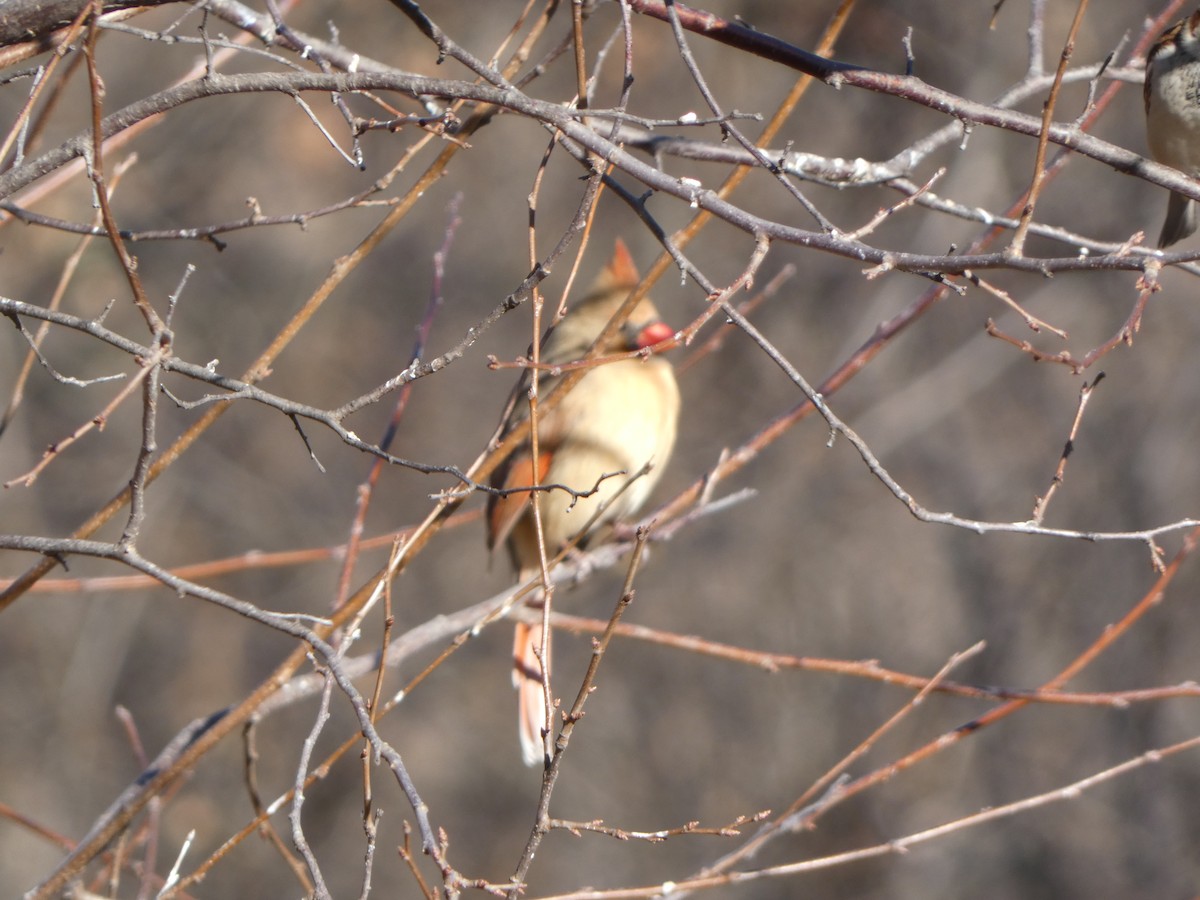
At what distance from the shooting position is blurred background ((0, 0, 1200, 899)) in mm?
6633

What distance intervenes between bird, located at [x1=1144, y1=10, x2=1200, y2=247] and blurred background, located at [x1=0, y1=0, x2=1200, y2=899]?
380cm

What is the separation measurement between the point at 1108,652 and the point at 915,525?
135 centimetres

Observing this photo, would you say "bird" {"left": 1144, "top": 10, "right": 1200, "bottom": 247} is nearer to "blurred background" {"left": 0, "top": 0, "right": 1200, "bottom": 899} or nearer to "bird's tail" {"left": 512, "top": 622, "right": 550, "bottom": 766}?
"bird's tail" {"left": 512, "top": 622, "right": 550, "bottom": 766}

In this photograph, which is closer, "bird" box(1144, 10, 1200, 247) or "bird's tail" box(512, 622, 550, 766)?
"bird" box(1144, 10, 1200, 247)

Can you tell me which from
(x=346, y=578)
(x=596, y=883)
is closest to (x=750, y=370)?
(x=596, y=883)

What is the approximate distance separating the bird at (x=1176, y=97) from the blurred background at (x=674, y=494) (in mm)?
3803

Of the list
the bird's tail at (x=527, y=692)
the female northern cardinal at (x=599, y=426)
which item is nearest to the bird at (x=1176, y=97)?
the female northern cardinal at (x=599, y=426)

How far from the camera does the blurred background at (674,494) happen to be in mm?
6633

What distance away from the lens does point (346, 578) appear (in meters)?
2.13

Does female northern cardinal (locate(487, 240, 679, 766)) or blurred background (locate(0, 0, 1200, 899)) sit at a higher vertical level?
blurred background (locate(0, 0, 1200, 899))

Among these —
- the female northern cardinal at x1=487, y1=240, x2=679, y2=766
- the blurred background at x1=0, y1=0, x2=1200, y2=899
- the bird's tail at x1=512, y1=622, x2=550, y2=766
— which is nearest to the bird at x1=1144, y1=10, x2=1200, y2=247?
the female northern cardinal at x1=487, y1=240, x2=679, y2=766

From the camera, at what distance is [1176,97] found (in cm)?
246

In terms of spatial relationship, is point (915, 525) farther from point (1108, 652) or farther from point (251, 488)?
point (251, 488)

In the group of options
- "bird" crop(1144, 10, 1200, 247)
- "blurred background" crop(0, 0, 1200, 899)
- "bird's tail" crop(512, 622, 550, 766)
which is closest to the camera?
"bird" crop(1144, 10, 1200, 247)
